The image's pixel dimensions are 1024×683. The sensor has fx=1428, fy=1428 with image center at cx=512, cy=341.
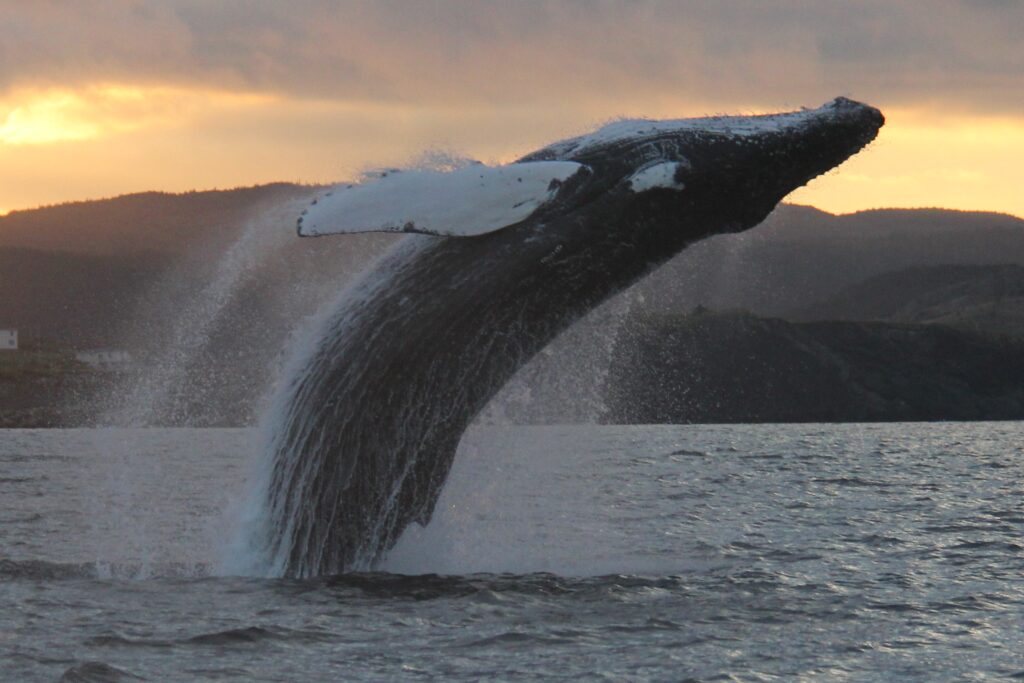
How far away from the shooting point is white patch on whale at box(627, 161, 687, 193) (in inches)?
323

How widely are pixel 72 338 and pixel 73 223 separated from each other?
31.3 m

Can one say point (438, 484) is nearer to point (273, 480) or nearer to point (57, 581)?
point (273, 480)

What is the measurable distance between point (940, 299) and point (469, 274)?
158m

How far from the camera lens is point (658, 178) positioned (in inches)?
323

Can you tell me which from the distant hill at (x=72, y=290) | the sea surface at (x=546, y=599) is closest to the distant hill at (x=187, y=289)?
the distant hill at (x=72, y=290)

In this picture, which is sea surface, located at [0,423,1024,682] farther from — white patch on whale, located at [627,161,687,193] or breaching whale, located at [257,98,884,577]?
white patch on whale, located at [627,161,687,193]

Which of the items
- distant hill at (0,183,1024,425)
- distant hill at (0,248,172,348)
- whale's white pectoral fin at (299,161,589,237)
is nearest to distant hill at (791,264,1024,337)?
distant hill at (0,183,1024,425)

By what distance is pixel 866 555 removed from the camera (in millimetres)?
11875

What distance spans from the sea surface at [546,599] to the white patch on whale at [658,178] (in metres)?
2.53

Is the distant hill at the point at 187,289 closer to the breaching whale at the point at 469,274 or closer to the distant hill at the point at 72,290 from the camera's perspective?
the distant hill at the point at 72,290

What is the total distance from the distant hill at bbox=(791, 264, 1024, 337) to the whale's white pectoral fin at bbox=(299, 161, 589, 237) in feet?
402

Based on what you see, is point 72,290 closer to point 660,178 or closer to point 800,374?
point 800,374

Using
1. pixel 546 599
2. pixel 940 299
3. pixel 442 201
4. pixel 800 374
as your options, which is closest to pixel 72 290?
pixel 800 374

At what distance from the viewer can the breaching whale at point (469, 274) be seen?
8.03 meters
